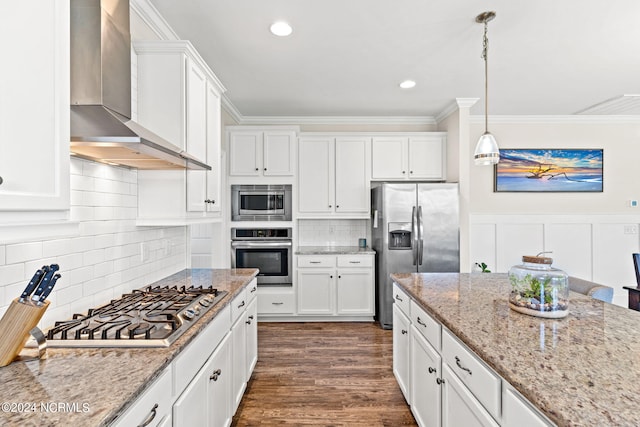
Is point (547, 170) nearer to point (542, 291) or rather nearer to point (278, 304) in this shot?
point (542, 291)

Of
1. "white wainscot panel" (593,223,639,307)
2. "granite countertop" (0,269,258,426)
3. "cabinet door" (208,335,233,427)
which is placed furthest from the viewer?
"white wainscot panel" (593,223,639,307)

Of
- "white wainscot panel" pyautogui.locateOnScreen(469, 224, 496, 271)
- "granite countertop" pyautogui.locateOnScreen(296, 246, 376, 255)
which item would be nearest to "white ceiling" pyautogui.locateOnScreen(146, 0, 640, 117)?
"white wainscot panel" pyautogui.locateOnScreen(469, 224, 496, 271)

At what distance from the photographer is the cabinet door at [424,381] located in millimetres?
1718

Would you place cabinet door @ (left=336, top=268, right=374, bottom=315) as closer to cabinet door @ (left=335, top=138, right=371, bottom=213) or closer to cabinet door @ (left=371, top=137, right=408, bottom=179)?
cabinet door @ (left=335, top=138, right=371, bottom=213)

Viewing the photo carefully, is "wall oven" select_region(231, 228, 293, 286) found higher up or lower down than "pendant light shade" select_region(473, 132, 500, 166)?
lower down

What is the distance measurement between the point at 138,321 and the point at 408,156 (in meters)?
3.80

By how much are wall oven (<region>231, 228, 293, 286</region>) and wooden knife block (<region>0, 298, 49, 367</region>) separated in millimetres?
3137

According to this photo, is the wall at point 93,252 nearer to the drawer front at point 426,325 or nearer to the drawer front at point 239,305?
the drawer front at point 239,305

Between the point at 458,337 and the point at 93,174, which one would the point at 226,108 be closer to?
the point at 93,174

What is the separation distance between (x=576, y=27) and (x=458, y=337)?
2550mm

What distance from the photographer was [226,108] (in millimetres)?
4141

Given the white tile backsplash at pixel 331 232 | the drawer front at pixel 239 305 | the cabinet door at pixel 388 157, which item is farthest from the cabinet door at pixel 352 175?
the drawer front at pixel 239 305

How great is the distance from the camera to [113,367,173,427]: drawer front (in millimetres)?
947

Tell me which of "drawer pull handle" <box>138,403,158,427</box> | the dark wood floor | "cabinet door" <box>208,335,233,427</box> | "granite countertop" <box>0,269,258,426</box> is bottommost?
the dark wood floor
